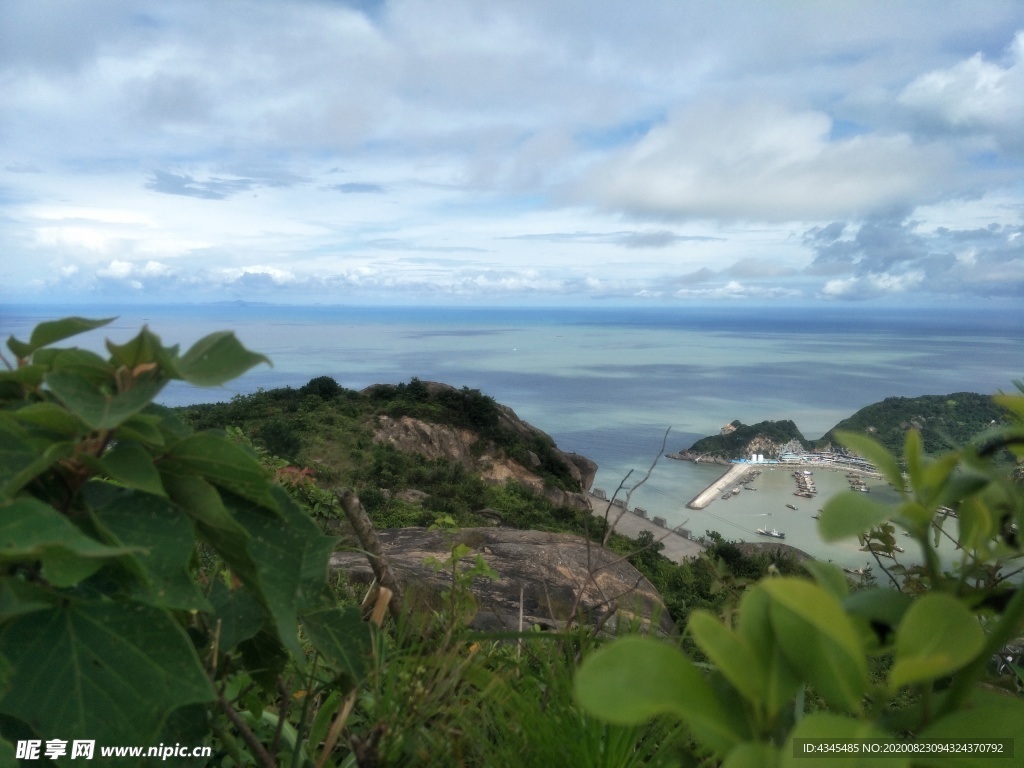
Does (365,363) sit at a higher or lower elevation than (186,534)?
lower

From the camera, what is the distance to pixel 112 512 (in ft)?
2.15

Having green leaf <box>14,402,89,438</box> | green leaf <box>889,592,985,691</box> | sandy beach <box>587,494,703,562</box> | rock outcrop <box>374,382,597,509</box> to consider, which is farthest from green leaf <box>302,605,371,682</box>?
rock outcrop <box>374,382,597,509</box>

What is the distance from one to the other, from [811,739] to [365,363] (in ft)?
95.6

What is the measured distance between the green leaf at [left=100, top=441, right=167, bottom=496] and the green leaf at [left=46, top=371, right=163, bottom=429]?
5 cm

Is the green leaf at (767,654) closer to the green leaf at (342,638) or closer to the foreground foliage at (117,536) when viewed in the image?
the foreground foliage at (117,536)

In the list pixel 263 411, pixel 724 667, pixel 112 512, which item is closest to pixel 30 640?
pixel 112 512

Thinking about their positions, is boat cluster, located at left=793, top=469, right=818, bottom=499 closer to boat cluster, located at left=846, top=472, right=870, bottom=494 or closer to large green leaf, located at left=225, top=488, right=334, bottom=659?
boat cluster, located at left=846, top=472, right=870, bottom=494

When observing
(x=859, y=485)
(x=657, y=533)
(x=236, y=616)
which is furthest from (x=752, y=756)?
(x=657, y=533)

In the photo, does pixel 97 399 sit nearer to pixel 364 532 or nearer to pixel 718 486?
pixel 364 532

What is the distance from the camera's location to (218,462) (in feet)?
2.26

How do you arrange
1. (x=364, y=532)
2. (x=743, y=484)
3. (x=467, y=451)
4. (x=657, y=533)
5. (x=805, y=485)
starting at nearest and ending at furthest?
(x=364, y=532) → (x=805, y=485) → (x=657, y=533) → (x=467, y=451) → (x=743, y=484)

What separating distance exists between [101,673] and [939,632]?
67 centimetres

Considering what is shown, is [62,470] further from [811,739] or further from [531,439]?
[531,439]

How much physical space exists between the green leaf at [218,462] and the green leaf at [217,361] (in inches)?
2.4
